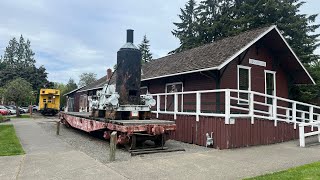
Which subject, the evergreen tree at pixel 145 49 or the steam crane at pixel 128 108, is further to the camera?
the evergreen tree at pixel 145 49

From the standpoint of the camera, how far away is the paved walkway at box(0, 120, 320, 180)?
6852 mm

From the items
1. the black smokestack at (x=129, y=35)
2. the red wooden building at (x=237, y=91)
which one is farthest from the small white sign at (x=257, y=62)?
the black smokestack at (x=129, y=35)

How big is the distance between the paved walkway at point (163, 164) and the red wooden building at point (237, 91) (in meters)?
1.09

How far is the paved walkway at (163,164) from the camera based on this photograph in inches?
270

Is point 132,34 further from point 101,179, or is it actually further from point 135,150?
point 101,179

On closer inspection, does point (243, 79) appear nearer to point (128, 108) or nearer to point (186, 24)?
point (128, 108)

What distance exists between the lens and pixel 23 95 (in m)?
37.8

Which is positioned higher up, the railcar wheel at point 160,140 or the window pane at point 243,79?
the window pane at point 243,79

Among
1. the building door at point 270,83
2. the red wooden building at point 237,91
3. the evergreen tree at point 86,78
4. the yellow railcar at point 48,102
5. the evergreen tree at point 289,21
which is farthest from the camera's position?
the evergreen tree at point 86,78

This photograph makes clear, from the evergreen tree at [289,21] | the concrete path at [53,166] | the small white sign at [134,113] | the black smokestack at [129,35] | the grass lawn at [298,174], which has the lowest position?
the concrete path at [53,166]

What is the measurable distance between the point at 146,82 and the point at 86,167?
38.9 feet

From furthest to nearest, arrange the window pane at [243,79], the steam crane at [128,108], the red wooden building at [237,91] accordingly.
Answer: the window pane at [243,79]
the red wooden building at [237,91]
the steam crane at [128,108]

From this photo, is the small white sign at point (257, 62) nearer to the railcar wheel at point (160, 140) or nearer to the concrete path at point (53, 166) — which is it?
the railcar wheel at point (160, 140)

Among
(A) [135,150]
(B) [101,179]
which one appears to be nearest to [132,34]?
(A) [135,150]
